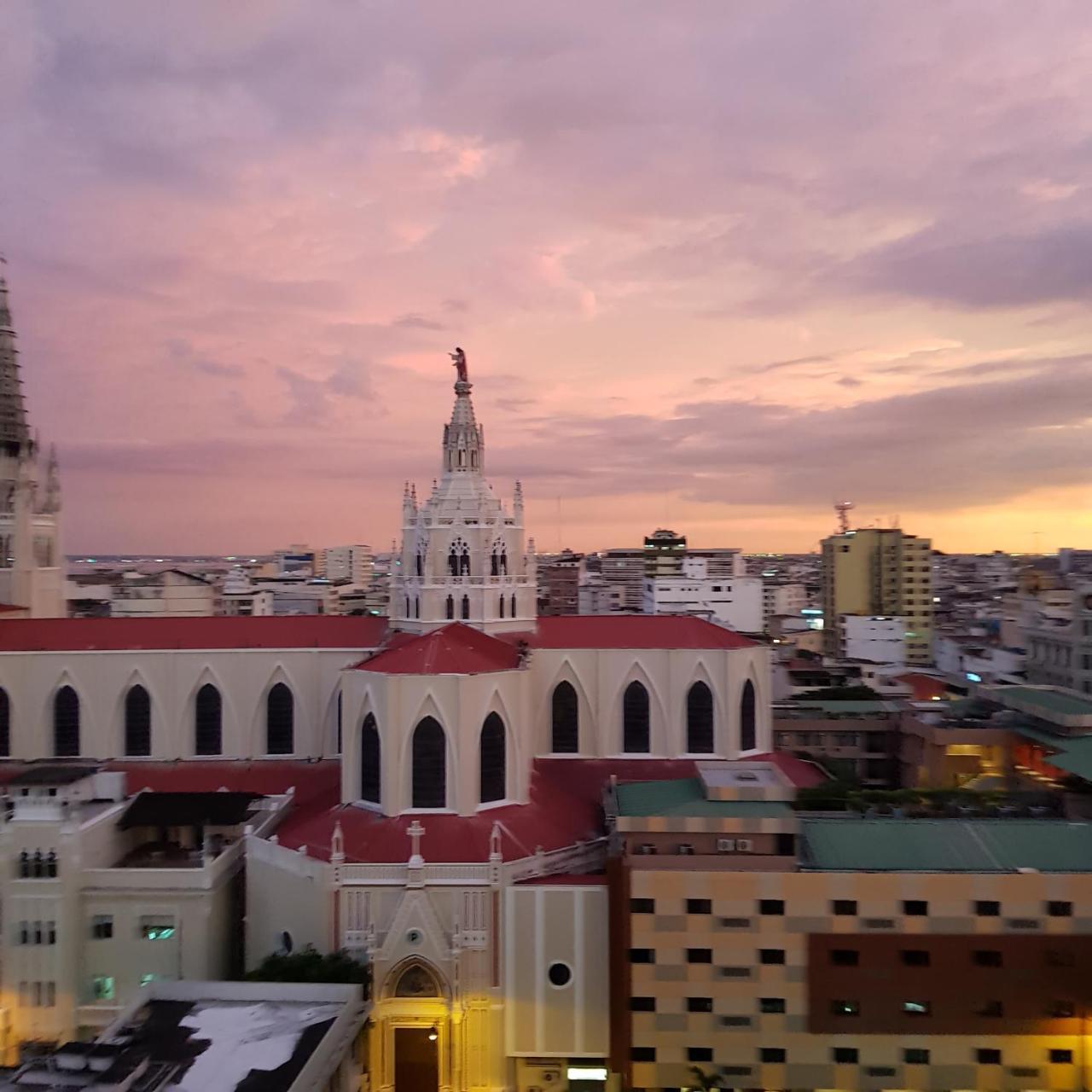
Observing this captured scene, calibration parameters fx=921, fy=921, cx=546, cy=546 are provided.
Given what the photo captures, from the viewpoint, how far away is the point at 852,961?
85.0ft

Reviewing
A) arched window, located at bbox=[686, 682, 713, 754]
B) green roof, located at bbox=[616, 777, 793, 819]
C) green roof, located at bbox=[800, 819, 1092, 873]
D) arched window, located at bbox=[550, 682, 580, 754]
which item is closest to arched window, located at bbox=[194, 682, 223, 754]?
arched window, located at bbox=[550, 682, 580, 754]

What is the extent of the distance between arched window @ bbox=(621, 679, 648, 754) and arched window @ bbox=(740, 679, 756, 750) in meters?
3.97

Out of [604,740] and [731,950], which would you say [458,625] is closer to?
[604,740]

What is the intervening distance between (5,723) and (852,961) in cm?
3411

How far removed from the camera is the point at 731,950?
26.3 m

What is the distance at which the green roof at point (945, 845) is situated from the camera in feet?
86.5

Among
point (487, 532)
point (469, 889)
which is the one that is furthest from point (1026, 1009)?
point (487, 532)

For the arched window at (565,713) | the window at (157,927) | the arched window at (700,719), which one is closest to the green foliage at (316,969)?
the window at (157,927)

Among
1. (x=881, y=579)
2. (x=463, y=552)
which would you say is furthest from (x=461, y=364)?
(x=881, y=579)

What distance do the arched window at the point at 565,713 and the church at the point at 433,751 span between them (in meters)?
0.08

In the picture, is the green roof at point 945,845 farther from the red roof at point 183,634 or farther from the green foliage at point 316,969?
the red roof at point 183,634

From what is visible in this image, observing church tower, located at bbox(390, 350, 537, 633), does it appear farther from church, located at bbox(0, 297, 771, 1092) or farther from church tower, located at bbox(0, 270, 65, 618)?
church tower, located at bbox(0, 270, 65, 618)

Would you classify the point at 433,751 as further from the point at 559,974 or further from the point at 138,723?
the point at 138,723

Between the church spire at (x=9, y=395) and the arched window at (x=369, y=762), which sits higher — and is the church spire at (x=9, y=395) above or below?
above
